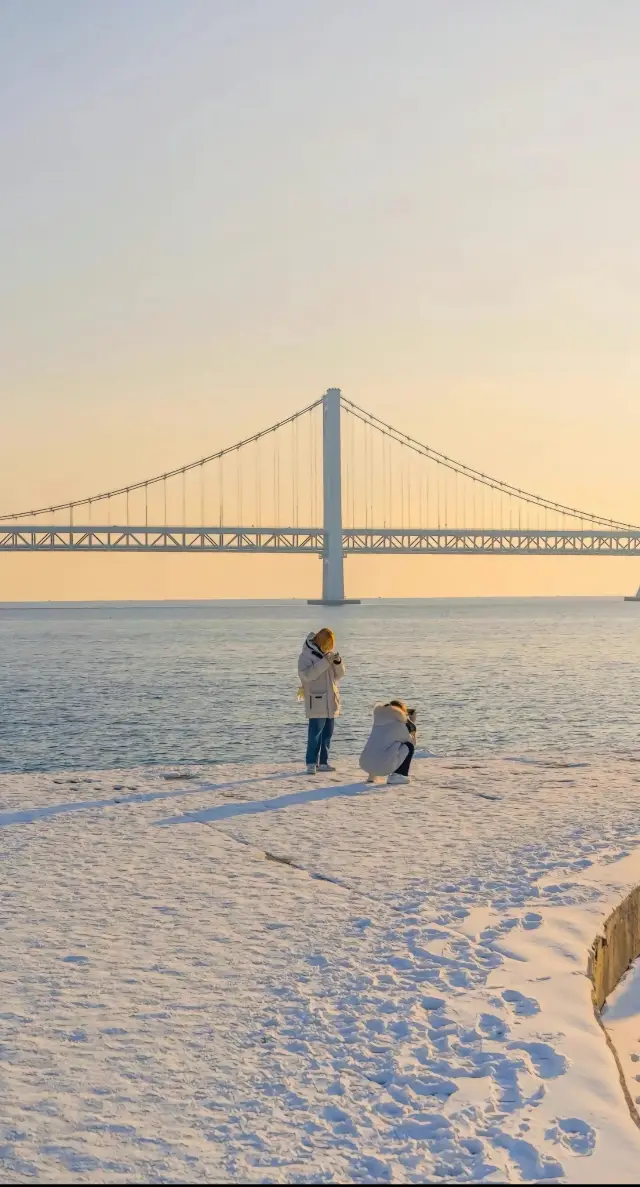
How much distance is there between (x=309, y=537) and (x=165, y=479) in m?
12.5

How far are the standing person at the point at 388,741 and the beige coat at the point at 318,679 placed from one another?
19.2 inches

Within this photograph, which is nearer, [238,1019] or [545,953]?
[238,1019]

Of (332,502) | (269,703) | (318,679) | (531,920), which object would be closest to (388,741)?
(318,679)

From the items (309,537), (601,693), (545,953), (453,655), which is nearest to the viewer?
(545,953)

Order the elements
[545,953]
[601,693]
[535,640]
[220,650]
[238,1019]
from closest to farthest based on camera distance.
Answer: [238,1019] → [545,953] → [601,693] → [220,650] → [535,640]

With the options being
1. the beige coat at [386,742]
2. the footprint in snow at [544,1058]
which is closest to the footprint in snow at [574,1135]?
the footprint in snow at [544,1058]

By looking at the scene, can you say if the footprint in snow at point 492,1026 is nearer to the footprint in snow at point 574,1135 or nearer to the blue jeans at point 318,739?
the footprint in snow at point 574,1135

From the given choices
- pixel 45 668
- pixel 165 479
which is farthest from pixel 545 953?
pixel 165 479

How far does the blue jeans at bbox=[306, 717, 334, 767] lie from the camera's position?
9.97 m

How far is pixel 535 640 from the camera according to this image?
2092 inches

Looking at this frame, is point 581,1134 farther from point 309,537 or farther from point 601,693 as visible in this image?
point 309,537

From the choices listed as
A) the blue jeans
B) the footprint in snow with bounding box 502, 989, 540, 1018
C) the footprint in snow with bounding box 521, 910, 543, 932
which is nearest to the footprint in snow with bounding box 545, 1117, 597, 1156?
the footprint in snow with bounding box 502, 989, 540, 1018

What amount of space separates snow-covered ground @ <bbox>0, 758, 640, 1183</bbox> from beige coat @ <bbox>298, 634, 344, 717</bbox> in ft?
6.48

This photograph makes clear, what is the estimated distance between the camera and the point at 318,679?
9.57 metres
